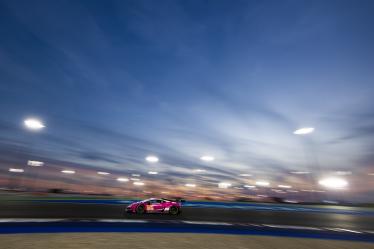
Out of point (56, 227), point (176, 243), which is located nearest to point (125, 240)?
point (176, 243)

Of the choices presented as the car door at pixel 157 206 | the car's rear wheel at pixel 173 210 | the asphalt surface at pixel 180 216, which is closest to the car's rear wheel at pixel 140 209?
the car door at pixel 157 206

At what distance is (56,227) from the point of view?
8531mm

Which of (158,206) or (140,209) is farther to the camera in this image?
(158,206)

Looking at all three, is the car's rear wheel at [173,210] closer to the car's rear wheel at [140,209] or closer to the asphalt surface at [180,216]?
the asphalt surface at [180,216]

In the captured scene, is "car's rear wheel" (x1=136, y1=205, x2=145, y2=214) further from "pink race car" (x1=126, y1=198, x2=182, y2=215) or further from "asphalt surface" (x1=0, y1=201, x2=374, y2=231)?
"asphalt surface" (x1=0, y1=201, x2=374, y2=231)

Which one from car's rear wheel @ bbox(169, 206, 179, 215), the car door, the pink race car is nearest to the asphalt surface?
car's rear wheel @ bbox(169, 206, 179, 215)

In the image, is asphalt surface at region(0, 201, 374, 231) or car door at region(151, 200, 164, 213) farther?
car door at region(151, 200, 164, 213)

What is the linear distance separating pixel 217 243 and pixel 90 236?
3.81 meters

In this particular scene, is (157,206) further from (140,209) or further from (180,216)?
(180,216)

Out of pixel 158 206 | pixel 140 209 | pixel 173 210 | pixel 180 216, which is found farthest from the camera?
pixel 158 206

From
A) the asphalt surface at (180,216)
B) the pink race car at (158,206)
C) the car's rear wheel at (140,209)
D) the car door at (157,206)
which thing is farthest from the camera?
the car door at (157,206)

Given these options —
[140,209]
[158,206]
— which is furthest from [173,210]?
[140,209]

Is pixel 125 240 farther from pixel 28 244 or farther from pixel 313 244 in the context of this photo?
pixel 313 244

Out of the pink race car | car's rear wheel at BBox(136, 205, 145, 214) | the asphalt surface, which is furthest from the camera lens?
the pink race car
